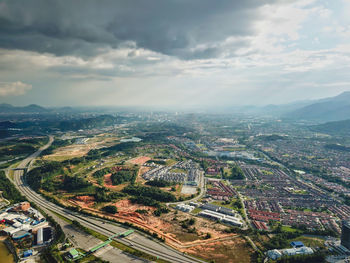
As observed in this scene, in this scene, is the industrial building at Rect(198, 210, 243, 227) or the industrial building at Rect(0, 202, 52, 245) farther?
the industrial building at Rect(198, 210, 243, 227)

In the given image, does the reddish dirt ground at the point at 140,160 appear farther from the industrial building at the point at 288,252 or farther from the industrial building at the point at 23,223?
the industrial building at the point at 288,252

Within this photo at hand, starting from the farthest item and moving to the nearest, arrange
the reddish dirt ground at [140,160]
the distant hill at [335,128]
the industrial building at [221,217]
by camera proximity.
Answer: the distant hill at [335,128]
the reddish dirt ground at [140,160]
the industrial building at [221,217]

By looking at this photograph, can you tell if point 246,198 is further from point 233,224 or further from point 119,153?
point 119,153

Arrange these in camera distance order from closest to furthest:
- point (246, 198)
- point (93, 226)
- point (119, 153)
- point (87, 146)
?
point (93, 226) → point (246, 198) → point (119, 153) → point (87, 146)

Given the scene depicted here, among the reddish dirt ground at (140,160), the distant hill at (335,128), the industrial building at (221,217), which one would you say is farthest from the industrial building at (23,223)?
the distant hill at (335,128)

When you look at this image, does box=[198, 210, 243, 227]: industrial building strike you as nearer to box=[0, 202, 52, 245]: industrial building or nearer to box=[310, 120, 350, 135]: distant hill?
box=[0, 202, 52, 245]: industrial building

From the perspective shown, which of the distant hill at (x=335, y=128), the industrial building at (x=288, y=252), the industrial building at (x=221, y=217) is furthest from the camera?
the distant hill at (x=335, y=128)

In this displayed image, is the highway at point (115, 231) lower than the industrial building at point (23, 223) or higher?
lower

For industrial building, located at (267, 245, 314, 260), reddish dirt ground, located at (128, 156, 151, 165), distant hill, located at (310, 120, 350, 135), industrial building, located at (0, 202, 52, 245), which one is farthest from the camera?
distant hill, located at (310, 120, 350, 135)

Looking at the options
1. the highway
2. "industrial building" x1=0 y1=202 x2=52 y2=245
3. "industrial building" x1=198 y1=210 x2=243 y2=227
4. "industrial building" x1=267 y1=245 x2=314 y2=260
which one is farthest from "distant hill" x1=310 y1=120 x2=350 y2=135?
"industrial building" x1=0 y1=202 x2=52 y2=245

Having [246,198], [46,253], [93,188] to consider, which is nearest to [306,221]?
[246,198]

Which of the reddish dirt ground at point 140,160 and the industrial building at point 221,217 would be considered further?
the reddish dirt ground at point 140,160
